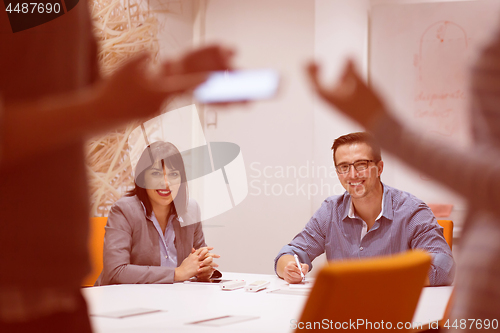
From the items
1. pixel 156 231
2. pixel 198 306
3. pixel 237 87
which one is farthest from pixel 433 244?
pixel 237 87

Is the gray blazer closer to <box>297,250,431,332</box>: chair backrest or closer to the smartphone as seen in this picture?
<box>297,250,431,332</box>: chair backrest

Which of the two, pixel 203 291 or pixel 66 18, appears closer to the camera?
pixel 66 18

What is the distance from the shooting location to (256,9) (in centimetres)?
254

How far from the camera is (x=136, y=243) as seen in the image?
1.67 metres

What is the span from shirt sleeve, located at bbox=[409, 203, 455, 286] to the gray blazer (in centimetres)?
84

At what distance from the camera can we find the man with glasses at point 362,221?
1.62 meters

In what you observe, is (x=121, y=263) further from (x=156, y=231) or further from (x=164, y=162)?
(x=164, y=162)

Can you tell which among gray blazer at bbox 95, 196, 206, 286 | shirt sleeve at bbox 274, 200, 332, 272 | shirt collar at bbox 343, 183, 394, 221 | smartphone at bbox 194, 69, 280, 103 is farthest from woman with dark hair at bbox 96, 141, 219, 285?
smartphone at bbox 194, 69, 280, 103

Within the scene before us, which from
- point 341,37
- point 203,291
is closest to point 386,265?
point 203,291

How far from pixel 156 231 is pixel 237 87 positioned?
1324 millimetres

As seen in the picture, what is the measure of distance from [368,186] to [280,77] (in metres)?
1.27

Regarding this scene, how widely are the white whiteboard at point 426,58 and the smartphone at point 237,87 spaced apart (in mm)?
1696

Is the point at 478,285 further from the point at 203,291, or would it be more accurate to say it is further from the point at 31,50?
the point at 203,291

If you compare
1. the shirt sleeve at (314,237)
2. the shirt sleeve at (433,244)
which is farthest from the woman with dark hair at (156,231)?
the shirt sleeve at (433,244)
